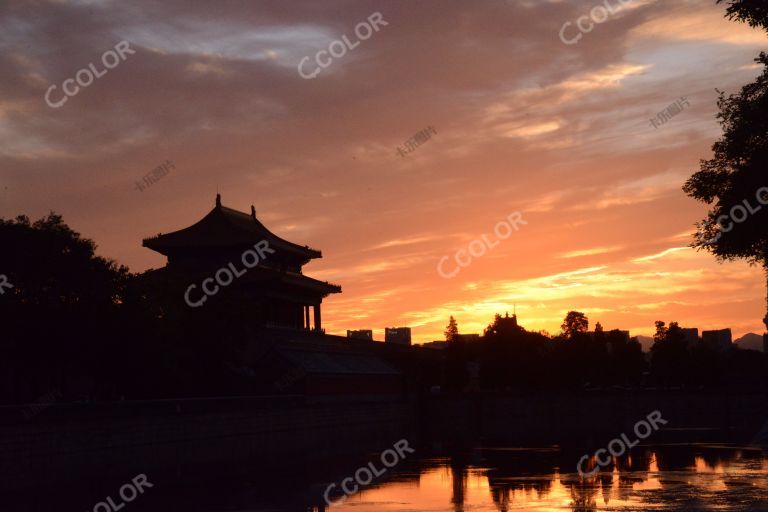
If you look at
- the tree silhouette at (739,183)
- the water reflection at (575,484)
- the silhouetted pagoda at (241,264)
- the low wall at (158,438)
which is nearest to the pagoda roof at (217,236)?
the silhouetted pagoda at (241,264)

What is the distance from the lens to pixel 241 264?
81.4 m

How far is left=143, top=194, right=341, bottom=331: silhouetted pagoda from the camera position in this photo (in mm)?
79438

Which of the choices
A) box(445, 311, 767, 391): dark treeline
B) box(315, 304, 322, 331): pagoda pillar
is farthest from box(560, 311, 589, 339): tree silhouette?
box(315, 304, 322, 331): pagoda pillar

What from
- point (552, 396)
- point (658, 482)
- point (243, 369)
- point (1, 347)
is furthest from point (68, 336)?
point (552, 396)

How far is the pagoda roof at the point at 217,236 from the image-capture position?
81750 millimetres

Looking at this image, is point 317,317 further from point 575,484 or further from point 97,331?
point 575,484

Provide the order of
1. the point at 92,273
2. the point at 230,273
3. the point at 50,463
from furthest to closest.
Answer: the point at 230,273
the point at 92,273
the point at 50,463

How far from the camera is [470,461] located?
5803 cm

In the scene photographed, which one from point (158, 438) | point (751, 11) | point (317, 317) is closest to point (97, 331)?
point (158, 438)

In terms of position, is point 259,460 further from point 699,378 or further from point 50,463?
point 699,378

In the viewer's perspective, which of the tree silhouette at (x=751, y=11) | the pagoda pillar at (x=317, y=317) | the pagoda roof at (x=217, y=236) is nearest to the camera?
the tree silhouette at (x=751, y=11)

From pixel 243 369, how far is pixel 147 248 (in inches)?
834

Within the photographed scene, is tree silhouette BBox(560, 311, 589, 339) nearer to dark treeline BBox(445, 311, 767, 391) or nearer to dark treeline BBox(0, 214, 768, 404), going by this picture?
dark treeline BBox(445, 311, 767, 391)

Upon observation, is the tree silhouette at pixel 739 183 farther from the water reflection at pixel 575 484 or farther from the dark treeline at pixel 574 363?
the dark treeline at pixel 574 363
